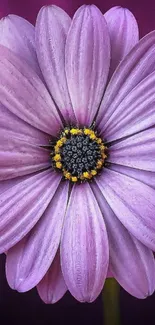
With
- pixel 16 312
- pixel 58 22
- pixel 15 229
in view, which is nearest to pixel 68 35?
pixel 58 22

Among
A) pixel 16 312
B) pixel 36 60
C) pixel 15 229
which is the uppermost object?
pixel 36 60

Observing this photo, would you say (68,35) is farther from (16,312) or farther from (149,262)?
(16,312)

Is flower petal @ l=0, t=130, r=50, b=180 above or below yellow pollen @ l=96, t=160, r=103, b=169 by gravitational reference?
above

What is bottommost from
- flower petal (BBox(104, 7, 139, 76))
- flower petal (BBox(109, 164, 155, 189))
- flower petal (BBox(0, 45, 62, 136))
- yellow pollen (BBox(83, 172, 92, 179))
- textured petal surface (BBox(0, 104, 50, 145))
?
flower petal (BBox(109, 164, 155, 189))

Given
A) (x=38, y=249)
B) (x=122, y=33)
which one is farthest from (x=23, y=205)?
(x=122, y=33)

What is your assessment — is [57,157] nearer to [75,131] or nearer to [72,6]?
[75,131]

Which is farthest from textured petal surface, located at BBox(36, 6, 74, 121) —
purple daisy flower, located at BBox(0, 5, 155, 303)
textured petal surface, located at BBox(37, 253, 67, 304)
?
textured petal surface, located at BBox(37, 253, 67, 304)

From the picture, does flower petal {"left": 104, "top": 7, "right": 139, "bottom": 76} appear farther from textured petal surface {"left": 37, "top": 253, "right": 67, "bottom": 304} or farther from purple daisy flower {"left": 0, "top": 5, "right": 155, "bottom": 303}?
textured petal surface {"left": 37, "top": 253, "right": 67, "bottom": 304}
